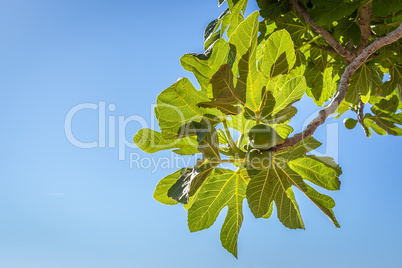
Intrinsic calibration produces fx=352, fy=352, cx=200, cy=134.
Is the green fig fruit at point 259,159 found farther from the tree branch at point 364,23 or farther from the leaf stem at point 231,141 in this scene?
the tree branch at point 364,23

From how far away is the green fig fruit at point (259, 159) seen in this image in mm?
1237

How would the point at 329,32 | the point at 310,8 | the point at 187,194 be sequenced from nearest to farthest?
the point at 187,194 → the point at 310,8 → the point at 329,32

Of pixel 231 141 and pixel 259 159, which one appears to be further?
pixel 231 141

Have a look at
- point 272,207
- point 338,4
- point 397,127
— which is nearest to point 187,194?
point 272,207

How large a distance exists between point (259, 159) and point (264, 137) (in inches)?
4.3

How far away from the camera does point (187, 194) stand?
120 cm

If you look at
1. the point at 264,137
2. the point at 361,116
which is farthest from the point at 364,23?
the point at 264,137

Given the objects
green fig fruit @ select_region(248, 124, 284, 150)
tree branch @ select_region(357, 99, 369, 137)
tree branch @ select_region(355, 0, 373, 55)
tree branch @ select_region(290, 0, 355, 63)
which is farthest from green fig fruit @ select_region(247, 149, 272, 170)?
tree branch @ select_region(357, 99, 369, 137)

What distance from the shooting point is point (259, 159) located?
4.11ft

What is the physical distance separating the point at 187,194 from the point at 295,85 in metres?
0.57

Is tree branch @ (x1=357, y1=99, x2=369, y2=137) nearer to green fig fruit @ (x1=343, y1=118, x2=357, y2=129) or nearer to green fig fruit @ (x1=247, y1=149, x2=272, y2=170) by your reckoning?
green fig fruit @ (x1=343, y1=118, x2=357, y2=129)

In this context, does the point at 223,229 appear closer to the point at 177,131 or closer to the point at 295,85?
the point at 177,131

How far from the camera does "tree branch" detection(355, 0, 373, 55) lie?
174 cm

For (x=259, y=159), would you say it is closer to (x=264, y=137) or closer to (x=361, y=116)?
(x=264, y=137)
